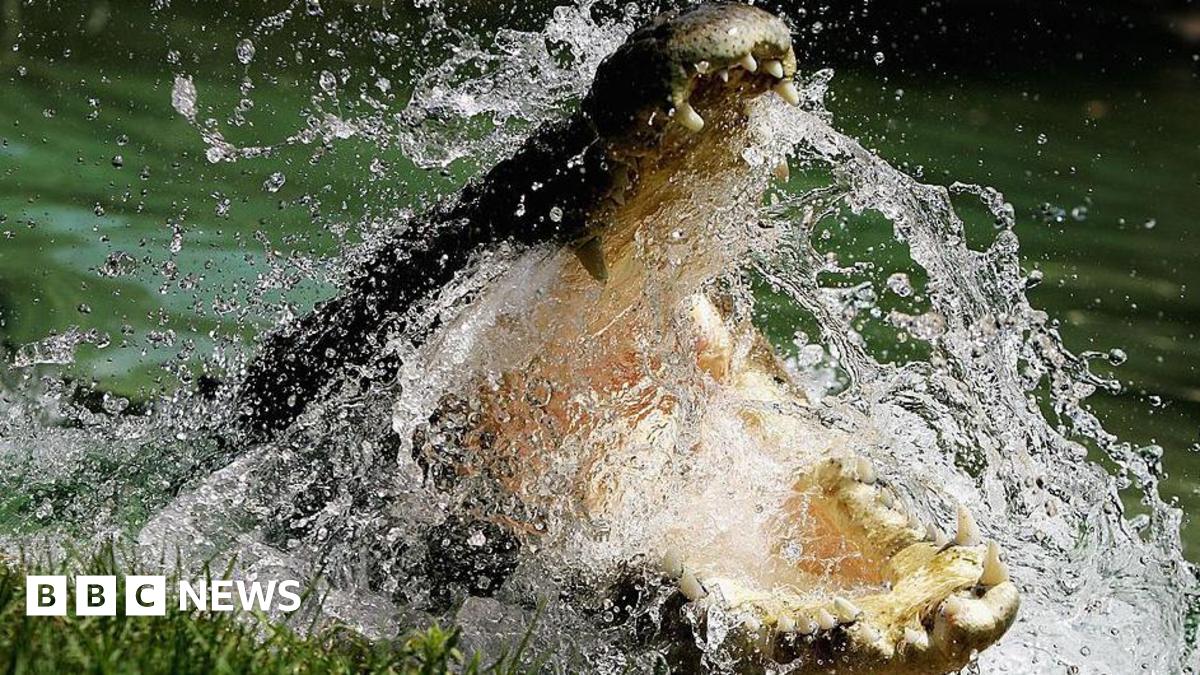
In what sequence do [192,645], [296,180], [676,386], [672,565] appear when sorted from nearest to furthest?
[192,645]
[672,565]
[676,386]
[296,180]

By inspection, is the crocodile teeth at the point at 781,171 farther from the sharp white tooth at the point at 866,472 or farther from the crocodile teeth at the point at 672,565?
the crocodile teeth at the point at 672,565

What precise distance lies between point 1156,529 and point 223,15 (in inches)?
256

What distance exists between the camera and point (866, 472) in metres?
2.70

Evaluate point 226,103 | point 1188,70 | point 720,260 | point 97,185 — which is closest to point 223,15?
point 226,103

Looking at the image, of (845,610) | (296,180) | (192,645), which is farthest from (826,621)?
(296,180)

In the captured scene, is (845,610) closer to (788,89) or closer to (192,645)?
(788,89)

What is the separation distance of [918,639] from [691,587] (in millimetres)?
372

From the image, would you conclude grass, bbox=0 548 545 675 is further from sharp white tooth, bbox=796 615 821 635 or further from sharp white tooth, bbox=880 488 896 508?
sharp white tooth, bbox=880 488 896 508

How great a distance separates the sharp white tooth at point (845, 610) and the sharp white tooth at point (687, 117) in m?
0.76

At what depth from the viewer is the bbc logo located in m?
2.15

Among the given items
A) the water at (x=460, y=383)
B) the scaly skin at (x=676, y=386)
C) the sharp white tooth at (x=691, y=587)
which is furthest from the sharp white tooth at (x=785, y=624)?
the water at (x=460, y=383)

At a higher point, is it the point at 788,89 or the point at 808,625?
the point at 788,89

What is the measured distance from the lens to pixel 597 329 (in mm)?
2678

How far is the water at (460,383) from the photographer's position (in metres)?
2.66
